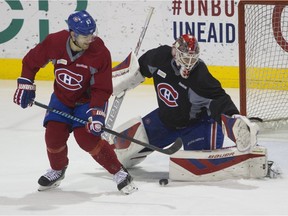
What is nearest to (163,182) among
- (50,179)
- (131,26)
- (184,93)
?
(184,93)

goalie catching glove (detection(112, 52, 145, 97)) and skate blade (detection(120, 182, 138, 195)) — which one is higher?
goalie catching glove (detection(112, 52, 145, 97))

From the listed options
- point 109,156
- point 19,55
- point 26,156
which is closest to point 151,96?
point 19,55

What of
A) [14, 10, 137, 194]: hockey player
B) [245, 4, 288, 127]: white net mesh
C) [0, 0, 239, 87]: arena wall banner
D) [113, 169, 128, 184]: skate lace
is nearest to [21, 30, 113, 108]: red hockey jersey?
[14, 10, 137, 194]: hockey player

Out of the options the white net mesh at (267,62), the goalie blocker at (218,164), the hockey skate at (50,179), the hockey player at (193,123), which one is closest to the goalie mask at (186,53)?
the hockey player at (193,123)

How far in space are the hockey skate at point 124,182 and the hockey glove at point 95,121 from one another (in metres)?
0.27

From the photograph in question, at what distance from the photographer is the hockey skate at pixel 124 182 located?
415cm

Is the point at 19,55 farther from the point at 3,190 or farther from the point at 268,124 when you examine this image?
the point at 3,190

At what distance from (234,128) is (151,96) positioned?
2.38 metres

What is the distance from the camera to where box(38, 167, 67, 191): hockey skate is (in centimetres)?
422

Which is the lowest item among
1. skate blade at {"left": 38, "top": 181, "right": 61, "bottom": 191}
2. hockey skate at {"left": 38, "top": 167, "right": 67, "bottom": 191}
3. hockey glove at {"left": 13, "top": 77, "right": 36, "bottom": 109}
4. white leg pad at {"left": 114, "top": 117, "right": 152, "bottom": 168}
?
skate blade at {"left": 38, "top": 181, "right": 61, "bottom": 191}

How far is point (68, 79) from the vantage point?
411cm

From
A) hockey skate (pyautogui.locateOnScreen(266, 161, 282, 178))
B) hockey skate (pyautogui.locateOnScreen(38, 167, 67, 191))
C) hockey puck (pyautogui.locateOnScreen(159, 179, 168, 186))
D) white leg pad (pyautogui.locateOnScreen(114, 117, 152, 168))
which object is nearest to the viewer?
hockey skate (pyautogui.locateOnScreen(38, 167, 67, 191))

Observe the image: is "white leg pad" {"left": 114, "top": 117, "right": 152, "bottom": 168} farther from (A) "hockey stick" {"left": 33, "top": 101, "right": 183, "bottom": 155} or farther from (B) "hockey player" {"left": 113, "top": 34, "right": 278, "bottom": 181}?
(A) "hockey stick" {"left": 33, "top": 101, "right": 183, "bottom": 155}

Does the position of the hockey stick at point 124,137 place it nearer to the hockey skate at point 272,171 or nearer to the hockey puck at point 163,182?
the hockey puck at point 163,182
